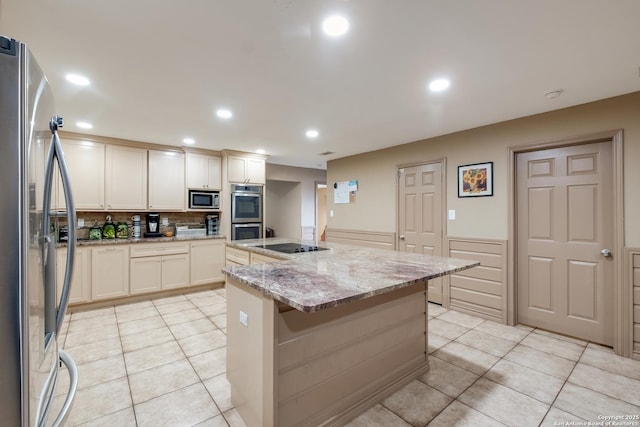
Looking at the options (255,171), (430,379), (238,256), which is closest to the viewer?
(430,379)

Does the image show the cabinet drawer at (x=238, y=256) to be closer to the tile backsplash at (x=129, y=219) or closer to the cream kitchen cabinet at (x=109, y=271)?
the tile backsplash at (x=129, y=219)

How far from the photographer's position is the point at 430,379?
2127 mm

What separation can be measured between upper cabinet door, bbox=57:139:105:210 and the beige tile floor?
1542 millimetres

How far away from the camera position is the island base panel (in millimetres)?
1442

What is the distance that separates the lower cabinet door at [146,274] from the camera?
154 inches

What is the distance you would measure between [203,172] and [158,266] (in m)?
1.58

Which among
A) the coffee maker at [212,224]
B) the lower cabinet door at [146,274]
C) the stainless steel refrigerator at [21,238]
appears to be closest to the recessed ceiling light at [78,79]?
the stainless steel refrigerator at [21,238]

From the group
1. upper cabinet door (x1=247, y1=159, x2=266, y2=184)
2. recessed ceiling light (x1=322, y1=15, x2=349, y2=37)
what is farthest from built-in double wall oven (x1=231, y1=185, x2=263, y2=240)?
recessed ceiling light (x1=322, y1=15, x2=349, y2=37)

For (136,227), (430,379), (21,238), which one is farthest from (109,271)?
(430,379)

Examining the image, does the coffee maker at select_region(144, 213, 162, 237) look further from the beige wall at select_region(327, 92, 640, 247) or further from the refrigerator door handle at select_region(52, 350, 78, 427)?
the refrigerator door handle at select_region(52, 350, 78, 427)

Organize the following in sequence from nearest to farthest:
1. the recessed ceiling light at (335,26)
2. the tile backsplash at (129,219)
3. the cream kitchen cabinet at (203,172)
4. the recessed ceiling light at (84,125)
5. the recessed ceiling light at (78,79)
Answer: the recessed ceiling light at (335,26) → the recessed ceiling light at (78,79) → the recessed ceiling light at (84,125) → the tile backsplash at (129,219) → the cream kitchen cabinet at (203,172)

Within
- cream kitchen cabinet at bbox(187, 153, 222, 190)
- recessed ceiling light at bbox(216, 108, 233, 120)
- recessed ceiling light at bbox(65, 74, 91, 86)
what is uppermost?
recessed ceiling light at bbox(216, 108, 233, 120)

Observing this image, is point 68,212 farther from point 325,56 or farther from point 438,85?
point 438,85

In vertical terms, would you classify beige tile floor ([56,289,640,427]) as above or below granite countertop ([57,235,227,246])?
below
